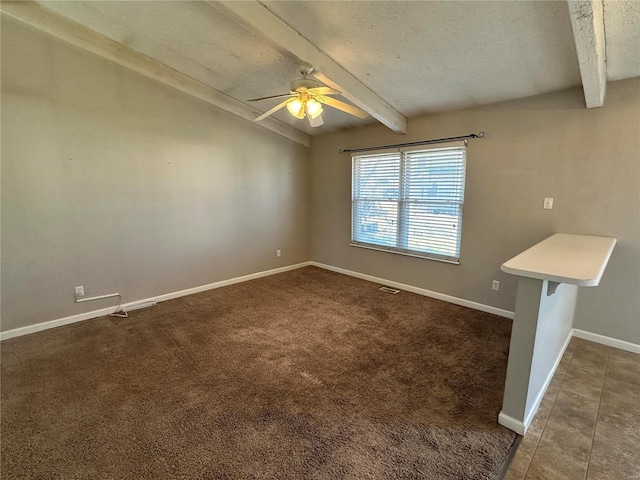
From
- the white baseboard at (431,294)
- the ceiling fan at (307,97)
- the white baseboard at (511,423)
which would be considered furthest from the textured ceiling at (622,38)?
the white baseboard at (511,423)

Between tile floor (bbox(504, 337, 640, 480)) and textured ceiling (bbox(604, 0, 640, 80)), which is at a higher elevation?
textured ceiling (bbox(604, 0, 640, 80))

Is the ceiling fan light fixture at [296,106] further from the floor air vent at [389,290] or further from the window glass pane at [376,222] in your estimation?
the floor air vent at [389,290]

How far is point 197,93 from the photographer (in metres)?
3.72

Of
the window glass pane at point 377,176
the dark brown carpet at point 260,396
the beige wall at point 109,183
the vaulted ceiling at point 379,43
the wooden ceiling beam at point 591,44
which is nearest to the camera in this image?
the dark brown carpet at point 260,396

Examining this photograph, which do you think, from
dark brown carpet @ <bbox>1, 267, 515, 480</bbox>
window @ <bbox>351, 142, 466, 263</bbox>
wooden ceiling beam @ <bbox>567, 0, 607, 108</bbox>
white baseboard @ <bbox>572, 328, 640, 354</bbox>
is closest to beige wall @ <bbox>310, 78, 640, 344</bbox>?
white baseboard @ <bbox>572, 328, 640, 354</bbox>

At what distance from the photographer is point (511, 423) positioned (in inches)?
66.5

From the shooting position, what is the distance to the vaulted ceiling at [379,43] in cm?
194

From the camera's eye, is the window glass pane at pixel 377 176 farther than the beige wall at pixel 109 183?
Yes

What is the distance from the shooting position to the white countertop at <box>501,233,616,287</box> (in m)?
1.37

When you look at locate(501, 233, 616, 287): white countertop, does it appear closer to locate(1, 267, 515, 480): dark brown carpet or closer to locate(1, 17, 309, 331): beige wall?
locate(1, 267, 515, 480): dark brown carpet

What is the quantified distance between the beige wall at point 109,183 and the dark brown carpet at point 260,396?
0.57 meters

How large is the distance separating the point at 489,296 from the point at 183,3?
13.3 ft

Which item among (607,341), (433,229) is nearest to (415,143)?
(433,229)

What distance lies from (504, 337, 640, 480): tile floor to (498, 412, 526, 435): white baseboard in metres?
0.04
